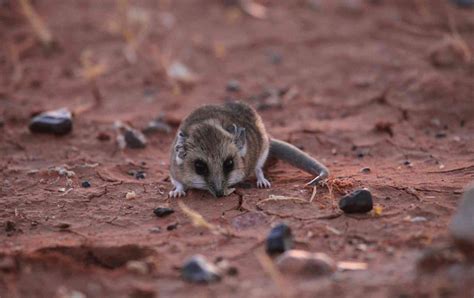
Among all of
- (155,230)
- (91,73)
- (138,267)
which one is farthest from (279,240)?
(91,73)

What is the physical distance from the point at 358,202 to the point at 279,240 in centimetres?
83

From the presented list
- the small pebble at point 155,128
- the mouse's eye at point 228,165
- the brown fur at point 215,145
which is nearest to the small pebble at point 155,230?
the brown fur at point 215,145

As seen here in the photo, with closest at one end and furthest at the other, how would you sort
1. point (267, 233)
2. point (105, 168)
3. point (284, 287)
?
point (284, 287) < point (267, 233) < point (105, 168)

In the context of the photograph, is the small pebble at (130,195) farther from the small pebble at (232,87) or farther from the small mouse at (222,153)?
the small pebble at (232,87)

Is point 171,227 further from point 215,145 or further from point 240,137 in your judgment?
point 240,137

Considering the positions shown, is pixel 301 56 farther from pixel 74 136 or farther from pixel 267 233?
pixel 267 233

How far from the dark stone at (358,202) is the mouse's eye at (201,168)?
1228 mm

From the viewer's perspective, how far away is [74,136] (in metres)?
7.07

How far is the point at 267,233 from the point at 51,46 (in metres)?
5.68

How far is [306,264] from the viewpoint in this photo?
4.07 meters

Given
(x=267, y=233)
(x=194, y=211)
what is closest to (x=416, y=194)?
(x=267, y=233)

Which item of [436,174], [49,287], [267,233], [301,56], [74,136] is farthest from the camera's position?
[301,56]

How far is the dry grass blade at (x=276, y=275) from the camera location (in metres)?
3.86

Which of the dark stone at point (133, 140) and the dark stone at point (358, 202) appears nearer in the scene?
the dark stone at point (358, 202)
